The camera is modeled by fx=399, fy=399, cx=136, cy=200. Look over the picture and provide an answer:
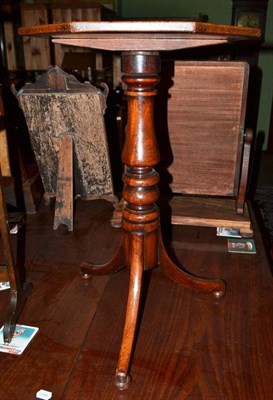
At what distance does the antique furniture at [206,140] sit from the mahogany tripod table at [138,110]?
52 centimetres

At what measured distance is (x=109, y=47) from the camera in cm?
111

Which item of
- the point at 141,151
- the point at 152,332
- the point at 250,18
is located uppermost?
the point at 250,18

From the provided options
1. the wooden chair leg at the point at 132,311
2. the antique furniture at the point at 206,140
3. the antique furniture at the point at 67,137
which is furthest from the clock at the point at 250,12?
the wooden chair leg at the point at 132,311

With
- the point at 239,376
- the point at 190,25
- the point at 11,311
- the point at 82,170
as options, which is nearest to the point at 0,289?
the point at 11,311

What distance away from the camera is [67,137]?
185cm

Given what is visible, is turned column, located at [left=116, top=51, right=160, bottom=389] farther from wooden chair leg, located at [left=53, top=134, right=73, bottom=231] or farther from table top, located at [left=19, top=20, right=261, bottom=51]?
wooden chair leg, located at [left=53, top=134, right=73, bottom=231]

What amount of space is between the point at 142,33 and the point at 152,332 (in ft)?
2.78

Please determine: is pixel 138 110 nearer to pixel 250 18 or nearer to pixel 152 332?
pixel 152 332

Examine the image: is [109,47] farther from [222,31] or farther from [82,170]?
[82,170]

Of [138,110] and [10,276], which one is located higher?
[138,110]

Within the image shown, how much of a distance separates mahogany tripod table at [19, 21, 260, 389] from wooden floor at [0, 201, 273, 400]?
9 cm

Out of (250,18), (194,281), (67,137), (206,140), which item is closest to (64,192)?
(67,137)

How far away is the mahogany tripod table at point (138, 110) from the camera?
92 centimetres

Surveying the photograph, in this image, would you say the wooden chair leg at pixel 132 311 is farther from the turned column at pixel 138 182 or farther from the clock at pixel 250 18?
the clock at pixel 250 18
